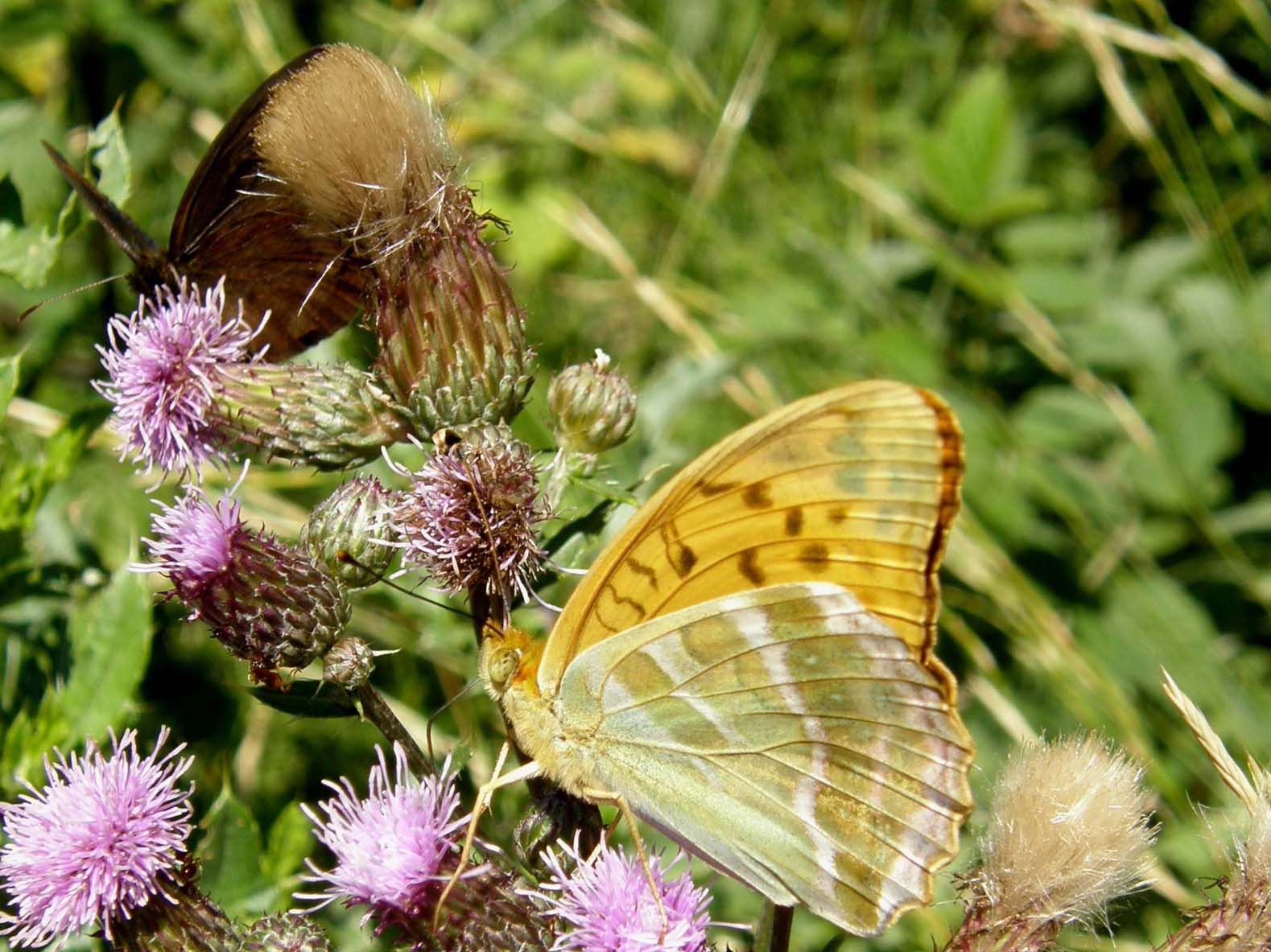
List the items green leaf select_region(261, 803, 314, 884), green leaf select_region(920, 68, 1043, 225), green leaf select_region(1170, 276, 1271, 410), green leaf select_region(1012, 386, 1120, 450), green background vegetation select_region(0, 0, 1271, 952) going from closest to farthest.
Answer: green leaf select_region(261, 803, 314, 884)
green background vegetation select_region(0, 0, 1271, 952)
green leaf select_region(1170, 276, 1271, 410)
green leaf select_region(1012, 386, 1120, 450)
green leaf select_region(920, 68, 1043, 225)

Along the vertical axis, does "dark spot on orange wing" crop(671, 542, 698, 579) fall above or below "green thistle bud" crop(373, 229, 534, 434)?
below

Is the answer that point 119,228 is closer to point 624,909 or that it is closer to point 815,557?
point 815,557

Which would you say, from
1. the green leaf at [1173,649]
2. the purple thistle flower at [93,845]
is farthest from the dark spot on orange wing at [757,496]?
the green leaf at [1173,649]

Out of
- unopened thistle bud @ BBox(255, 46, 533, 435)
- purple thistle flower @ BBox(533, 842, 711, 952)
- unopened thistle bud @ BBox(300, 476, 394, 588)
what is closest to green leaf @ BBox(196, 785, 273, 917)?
unopened thistle bud @ BBox(300, 476, 394, 588)

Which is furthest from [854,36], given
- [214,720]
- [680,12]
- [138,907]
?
[138,907]

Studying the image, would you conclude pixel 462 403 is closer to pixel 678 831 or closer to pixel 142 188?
pixel 678 831

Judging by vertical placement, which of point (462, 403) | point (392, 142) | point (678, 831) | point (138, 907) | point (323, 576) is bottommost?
point (138, 907)

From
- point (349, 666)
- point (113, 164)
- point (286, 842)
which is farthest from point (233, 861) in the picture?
point (113, 164)

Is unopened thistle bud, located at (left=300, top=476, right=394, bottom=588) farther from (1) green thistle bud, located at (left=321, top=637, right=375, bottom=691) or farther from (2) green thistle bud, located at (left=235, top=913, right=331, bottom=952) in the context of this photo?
(2) green thistle bud, located at (left=235, top=913, right=331, bottom=952)
